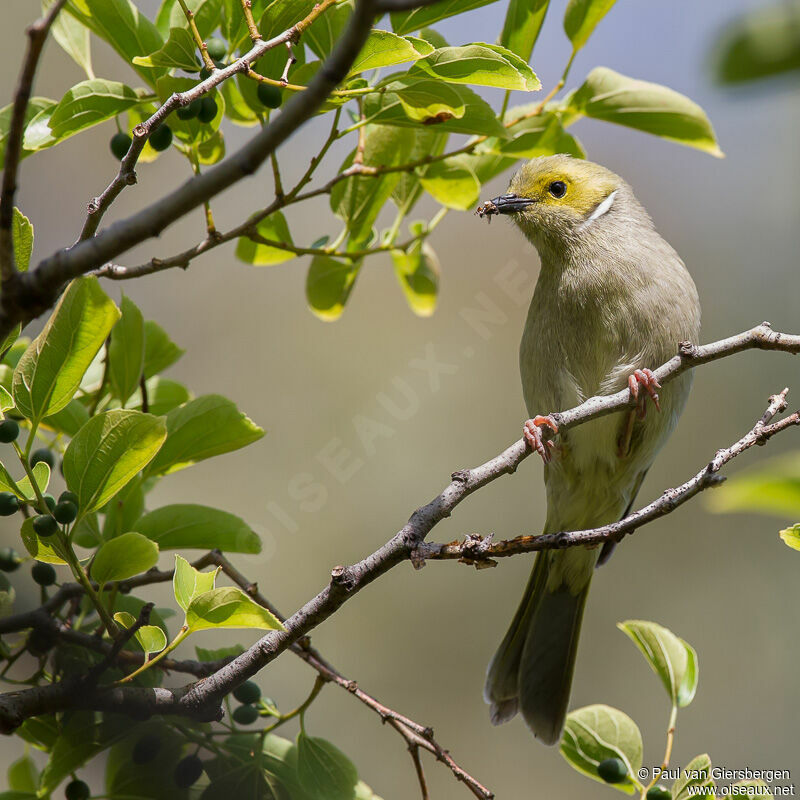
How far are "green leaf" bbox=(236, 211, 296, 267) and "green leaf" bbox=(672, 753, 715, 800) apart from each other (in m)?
1.58

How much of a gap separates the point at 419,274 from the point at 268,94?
103 cm

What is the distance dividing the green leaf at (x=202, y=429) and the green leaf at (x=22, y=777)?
78cm

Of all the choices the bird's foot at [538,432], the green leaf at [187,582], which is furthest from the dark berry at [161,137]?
the bird's foot at [538,432]

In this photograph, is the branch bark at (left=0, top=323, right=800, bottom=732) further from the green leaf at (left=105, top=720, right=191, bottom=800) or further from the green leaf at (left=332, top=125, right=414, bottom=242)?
the green leaf at (left=332, top=125, right=414, bottom=242)

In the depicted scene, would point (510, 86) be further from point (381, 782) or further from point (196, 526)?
point (381, 782)

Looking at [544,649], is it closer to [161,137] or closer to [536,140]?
[536,140]

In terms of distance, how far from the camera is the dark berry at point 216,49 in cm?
199

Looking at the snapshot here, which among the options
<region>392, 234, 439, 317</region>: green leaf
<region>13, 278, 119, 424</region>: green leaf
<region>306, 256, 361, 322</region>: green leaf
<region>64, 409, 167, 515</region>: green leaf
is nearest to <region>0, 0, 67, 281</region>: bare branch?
<region>13, 278, 119, 424</region>: green leaf

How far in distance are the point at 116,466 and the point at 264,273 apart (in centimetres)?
565

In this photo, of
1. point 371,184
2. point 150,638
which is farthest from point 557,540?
point 371,184

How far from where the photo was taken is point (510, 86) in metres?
1.76

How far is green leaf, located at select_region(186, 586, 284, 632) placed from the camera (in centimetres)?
156

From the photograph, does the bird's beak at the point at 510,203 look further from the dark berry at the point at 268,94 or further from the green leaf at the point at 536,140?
the dark berry at the point at 268,94

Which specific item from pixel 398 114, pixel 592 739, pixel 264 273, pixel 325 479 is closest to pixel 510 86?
pixel 398 114
